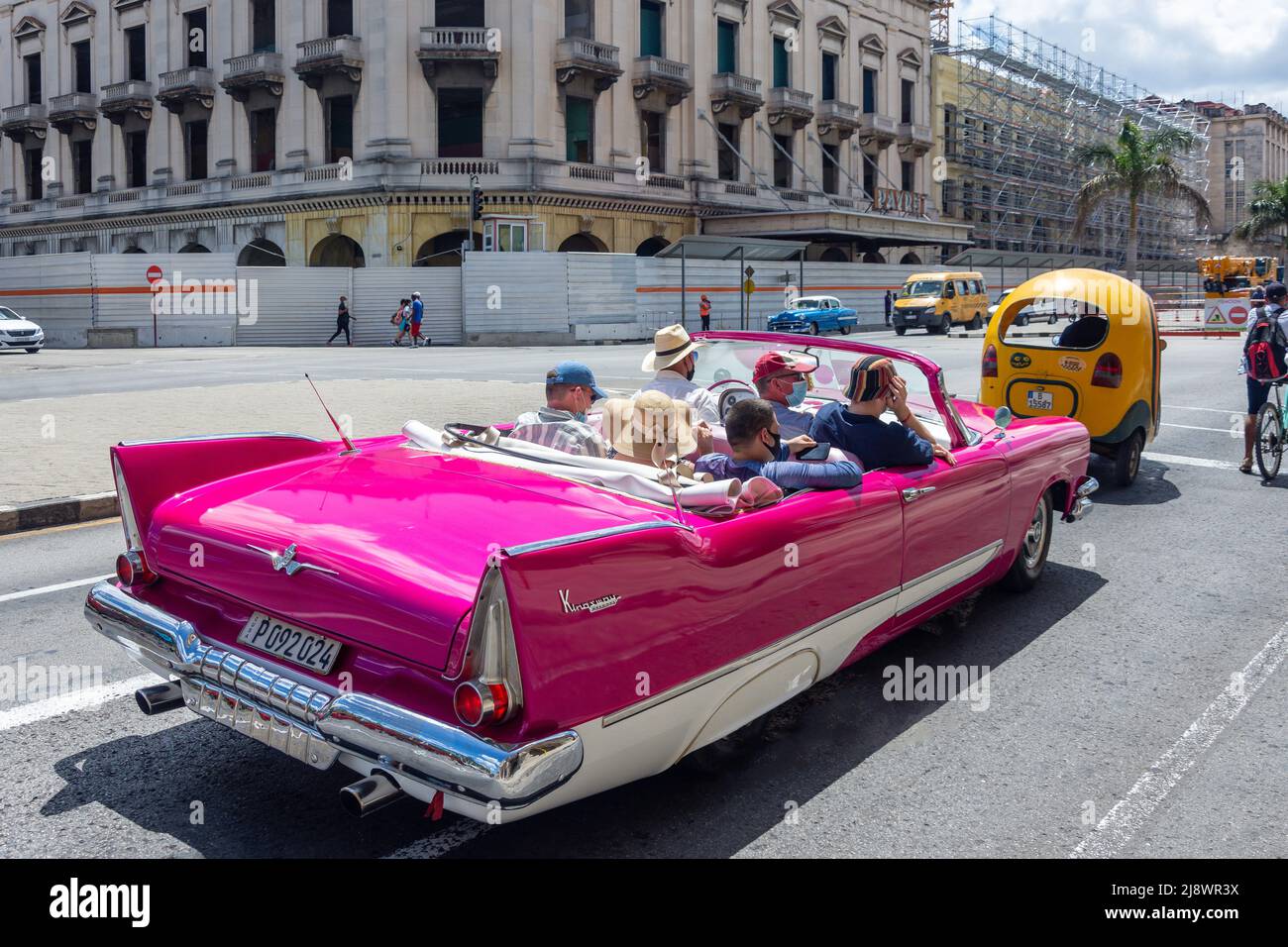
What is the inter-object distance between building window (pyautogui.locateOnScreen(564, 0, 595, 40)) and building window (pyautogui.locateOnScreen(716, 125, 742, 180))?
24.6 feet

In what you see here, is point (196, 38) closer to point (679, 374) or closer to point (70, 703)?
point (679, 374)

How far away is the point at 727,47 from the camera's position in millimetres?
48844

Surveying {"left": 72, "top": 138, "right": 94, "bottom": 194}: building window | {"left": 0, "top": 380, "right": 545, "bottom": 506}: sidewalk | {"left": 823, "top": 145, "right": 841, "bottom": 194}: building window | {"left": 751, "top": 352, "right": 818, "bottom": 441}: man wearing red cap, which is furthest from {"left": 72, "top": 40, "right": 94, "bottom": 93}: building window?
{"left": 751, "top": 352, "right": 818, "bottom": 441}: man wearing red cap

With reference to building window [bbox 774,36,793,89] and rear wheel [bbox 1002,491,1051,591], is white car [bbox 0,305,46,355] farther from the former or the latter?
building window [bbox 774,36,793,89]

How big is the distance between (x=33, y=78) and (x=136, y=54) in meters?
8.05

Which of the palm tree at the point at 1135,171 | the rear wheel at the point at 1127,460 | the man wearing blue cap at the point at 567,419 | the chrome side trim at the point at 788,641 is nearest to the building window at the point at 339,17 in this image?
the palm tree at the point at 1135,171

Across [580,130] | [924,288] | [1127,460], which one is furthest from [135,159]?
[1127,460]

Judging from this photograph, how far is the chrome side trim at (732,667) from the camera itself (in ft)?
→ 10.6

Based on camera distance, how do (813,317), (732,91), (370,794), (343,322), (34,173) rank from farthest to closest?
(34,173) → (732,91) → (813,317) → (343,322) → (370,794)

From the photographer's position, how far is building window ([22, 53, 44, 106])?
52.9 metres

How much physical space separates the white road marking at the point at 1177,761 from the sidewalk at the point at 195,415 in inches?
301

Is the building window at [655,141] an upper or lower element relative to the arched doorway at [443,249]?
upper

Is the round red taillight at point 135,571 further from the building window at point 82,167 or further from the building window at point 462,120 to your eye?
the building window at point 82,167

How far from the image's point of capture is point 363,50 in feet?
135
